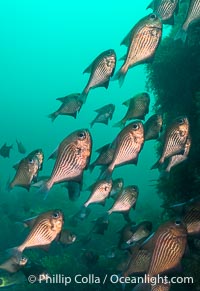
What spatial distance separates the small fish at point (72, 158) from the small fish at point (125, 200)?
1.77 metres

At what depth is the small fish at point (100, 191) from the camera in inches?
181

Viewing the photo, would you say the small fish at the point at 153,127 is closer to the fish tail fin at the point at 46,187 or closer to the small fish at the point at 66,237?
the fish tail fin at the point at 46,187

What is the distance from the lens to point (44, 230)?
140 inches

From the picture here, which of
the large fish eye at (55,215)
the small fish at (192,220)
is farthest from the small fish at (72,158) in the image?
the small fish at (192,220)

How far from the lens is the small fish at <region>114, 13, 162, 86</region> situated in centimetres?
361

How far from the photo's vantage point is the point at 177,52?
32.4 ft

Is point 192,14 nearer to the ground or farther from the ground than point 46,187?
farther from the ground

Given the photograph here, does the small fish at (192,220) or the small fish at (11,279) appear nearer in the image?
the small fish at (192,220)

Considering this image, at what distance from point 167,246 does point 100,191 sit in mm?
1864

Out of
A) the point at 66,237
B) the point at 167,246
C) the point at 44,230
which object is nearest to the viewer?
the point at 167,246

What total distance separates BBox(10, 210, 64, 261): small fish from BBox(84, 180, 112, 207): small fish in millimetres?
1062

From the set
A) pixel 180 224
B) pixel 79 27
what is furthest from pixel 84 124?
pixel 180 224

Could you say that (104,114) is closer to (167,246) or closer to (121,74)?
(121,74)

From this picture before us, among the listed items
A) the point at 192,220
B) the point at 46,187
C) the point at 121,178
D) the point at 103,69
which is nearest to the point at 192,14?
the point at 103,69
